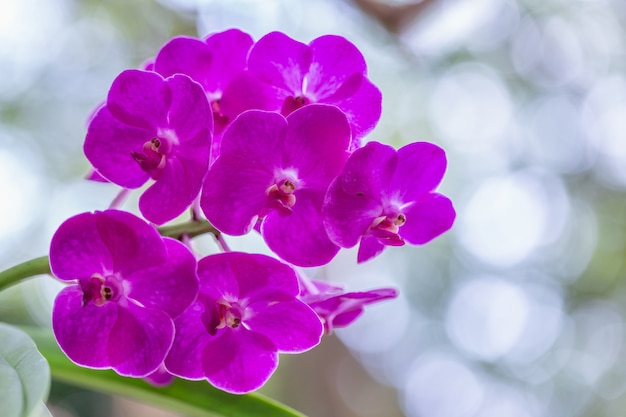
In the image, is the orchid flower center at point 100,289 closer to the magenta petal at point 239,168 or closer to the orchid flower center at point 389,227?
the magenta petal at point 239,168

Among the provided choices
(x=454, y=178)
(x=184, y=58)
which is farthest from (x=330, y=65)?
(x=454, y=178)

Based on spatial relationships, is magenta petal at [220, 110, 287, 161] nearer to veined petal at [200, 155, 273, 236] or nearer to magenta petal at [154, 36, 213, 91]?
veined petal at [200, 155, 273, 236]

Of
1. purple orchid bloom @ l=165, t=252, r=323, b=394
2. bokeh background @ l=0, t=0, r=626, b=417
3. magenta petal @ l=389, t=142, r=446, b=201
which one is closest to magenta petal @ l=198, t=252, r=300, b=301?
purple orchid bloom @ l=165, t=252, r=323, b=394

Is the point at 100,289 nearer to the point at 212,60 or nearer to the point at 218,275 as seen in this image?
the point at 218,275

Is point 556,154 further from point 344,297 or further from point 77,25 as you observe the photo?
point 344,297

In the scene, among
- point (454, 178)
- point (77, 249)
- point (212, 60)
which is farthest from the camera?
point (454, 178)

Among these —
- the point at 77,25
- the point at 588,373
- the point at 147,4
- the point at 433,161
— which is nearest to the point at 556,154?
the point at 588,373

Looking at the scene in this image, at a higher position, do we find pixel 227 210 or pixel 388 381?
pixel 227 210

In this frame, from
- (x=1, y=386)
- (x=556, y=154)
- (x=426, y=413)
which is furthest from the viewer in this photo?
(x=556, y=154)
